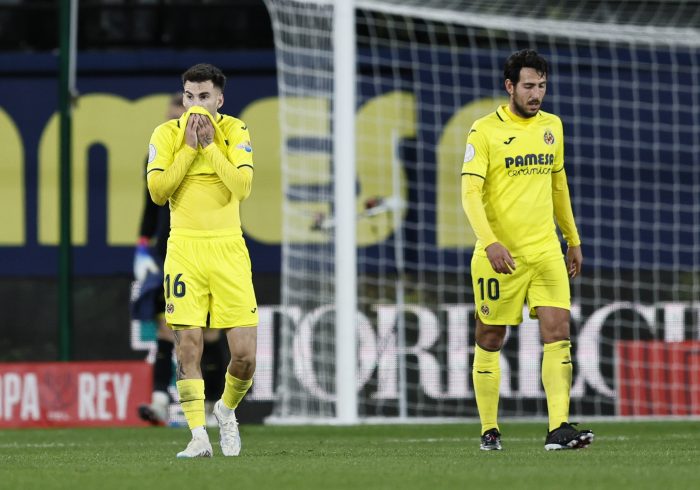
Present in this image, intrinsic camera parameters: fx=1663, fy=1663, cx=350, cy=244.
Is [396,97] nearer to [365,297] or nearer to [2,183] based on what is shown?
[365,297]

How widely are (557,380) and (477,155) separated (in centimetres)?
101

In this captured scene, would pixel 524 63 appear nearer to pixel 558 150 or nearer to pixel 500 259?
pixel 558 150

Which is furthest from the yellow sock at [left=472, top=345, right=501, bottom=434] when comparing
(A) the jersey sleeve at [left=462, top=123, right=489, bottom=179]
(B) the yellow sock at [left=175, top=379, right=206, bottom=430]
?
(B) the yellow sock at [left=175, top=379, right=206, bottom=430]

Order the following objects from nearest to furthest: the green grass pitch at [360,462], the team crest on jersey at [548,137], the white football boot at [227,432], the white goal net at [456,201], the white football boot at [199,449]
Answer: the green grass pitch at [360,462] < the white football boot at [199,449] < the white football boot at [227,432] < the team crest on jersey at [548,137] < the white goal net at [456,201]

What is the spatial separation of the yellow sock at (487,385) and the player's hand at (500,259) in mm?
496

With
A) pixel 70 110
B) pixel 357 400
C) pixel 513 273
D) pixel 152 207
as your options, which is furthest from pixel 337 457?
pixel 70 110

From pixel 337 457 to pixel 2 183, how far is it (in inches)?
228

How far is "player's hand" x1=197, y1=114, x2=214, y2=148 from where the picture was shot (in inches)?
259

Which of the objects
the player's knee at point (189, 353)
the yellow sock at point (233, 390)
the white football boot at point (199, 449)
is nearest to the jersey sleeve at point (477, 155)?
the yellow sock at point (233, 390)

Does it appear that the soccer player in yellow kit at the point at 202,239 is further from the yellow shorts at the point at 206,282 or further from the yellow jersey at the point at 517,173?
the yellow jersey at the point at 517,173

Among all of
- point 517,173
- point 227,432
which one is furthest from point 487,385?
point 227,432

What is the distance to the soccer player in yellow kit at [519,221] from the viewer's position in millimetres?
7039

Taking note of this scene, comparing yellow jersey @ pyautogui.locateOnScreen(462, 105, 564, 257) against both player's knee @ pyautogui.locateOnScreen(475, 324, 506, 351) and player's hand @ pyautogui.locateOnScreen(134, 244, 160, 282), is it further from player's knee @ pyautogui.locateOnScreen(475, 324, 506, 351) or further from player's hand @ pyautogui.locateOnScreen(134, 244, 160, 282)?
player's hand @ pyautogui.locateOnScreen(134, 244, 160, 282)

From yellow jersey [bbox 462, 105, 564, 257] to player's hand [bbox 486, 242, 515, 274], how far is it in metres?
0.19
